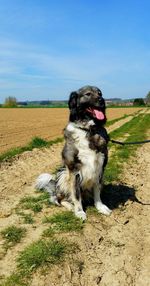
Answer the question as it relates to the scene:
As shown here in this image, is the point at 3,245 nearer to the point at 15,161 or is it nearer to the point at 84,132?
the point at 84,132

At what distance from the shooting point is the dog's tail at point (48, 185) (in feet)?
23.7

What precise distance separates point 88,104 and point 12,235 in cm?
220

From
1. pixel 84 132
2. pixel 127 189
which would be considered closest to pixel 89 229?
pixel 84 132

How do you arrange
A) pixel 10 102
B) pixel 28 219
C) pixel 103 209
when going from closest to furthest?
pixel 28 219, pixel 103 209, pixel 10 102

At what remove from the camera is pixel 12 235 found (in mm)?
5746

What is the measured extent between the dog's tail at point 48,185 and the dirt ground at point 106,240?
279mm

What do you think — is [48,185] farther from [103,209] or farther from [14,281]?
[14,281]

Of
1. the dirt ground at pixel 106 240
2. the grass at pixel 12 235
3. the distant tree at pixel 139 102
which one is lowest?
the distant tree at pixel 139 102

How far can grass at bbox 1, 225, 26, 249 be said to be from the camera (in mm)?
5523

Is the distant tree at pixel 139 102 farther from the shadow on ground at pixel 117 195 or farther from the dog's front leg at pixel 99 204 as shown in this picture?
the dog's front leg at pixel 99 204

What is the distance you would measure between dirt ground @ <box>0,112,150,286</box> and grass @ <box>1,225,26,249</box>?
3.8 inches

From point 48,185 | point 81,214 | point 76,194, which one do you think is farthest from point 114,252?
point 48,185

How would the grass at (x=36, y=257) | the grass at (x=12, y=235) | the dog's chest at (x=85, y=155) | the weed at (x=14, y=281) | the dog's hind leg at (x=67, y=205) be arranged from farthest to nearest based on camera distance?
the dog's hind leg at (x=67, y=205)
the dog's chest at (x=85, y=155)
the grass at (x=12, y=235)
the grass at (x=36, y=257)
the weed at (x=14, y=281)

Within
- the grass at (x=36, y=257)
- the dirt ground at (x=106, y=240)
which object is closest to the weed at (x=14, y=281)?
the grass at (x=36, y=257)
